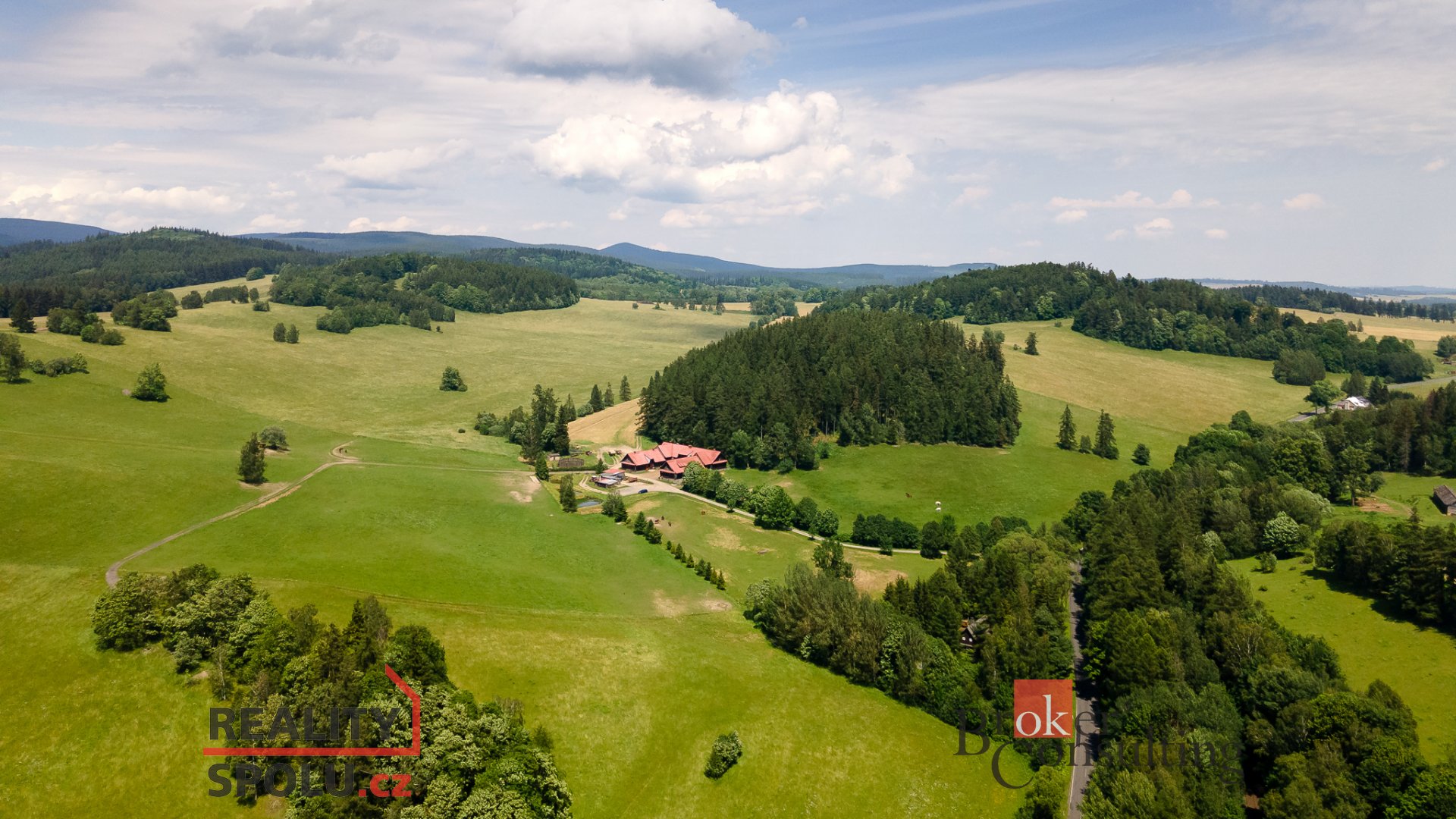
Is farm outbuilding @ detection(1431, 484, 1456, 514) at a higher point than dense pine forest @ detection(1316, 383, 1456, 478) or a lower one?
lower

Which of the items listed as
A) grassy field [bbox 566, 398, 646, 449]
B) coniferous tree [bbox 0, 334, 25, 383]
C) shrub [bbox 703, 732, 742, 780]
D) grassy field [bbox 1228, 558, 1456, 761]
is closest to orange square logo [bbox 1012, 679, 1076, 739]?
grassy field [bbox 1228, 558, 1456, 761]

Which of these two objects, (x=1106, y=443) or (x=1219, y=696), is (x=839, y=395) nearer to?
(x=1106, y=443)

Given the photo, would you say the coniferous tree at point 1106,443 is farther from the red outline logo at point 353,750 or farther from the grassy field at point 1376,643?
the red outline logo at point 353,750

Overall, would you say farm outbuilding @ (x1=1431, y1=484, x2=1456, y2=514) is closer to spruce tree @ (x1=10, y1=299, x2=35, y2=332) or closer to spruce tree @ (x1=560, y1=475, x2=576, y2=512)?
spruce tree @ (x1=560, y1=475, x2=576, y2=512)

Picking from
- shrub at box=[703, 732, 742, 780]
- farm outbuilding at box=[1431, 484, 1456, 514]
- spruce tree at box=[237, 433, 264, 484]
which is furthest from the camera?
farm outbuilding at box=[1431, 484, 1456, 514]

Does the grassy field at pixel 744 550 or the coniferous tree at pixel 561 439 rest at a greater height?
the coniferous tree at pixel 561 439

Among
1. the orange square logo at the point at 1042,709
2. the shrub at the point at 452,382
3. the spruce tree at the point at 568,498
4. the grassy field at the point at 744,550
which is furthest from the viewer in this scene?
the shrub at the point at 452,382

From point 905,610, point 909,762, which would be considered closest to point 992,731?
point 909,762

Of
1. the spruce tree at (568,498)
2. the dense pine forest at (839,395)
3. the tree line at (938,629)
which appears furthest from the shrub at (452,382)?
the tree line at (938,629)
